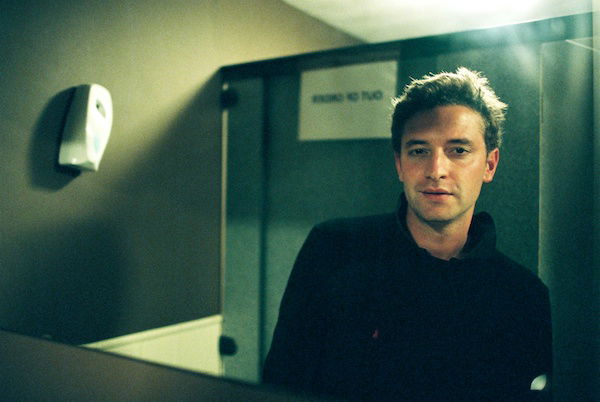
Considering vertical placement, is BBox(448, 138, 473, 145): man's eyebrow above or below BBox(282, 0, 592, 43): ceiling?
below

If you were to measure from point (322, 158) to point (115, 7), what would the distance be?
0.52 metres

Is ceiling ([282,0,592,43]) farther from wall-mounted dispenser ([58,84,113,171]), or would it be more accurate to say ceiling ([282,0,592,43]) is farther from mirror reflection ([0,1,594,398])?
wall-mounted dispenser ([58,84,113,171])

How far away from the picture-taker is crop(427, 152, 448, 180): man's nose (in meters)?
0.49

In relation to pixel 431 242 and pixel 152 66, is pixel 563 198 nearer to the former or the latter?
pixel 431 242

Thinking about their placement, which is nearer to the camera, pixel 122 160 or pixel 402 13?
pixel 122 160

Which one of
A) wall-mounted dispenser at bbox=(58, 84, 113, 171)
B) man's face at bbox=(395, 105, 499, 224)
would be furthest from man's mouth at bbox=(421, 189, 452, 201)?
wall-mounted dispenser at bbox=(58, 84, 113, 171)

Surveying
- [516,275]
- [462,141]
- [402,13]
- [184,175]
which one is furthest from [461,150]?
[402,13]

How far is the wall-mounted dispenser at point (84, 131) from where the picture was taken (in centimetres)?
79

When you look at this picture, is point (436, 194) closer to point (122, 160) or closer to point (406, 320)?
point (406, 320)

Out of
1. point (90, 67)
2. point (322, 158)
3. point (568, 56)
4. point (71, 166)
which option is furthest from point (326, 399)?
point (90, 67)

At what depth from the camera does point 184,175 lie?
2.91ft

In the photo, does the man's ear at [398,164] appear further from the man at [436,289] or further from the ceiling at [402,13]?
the ceiling at [402,13]

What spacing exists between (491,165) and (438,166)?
0.05 meters

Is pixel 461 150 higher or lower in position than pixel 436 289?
higher
